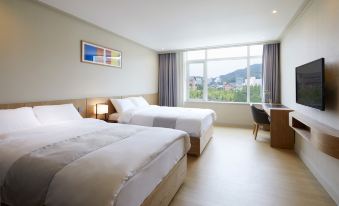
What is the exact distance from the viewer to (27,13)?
2.78m

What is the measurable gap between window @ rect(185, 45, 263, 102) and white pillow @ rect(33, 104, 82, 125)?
A: 4.32m

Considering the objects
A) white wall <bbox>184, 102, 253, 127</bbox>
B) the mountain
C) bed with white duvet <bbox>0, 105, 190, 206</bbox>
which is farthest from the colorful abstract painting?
the mountain

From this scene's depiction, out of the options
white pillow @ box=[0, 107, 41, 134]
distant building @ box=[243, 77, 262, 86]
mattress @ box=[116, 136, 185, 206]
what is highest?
distant building @ box=[243, 77, 262, 86]

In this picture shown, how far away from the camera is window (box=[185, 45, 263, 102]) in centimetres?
580

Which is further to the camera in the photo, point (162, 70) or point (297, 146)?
point (162, 70)

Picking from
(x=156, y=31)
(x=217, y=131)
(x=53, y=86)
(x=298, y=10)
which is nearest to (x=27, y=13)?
→ (x=53, y=86)

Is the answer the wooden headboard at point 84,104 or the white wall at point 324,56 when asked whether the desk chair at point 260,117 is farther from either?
the wooden headboard at point 84,104

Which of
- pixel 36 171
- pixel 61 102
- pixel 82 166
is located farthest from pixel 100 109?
pixel 82 166

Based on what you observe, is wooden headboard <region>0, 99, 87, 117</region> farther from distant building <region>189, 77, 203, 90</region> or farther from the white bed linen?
distant building <region>189, 77, 203, 90</region>

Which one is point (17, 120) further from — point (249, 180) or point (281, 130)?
point (281, 130)

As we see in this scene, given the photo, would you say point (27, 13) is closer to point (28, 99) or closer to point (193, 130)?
point (28, 99)

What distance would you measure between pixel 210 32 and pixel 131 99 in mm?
2498

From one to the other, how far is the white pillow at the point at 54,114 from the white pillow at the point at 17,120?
94mm

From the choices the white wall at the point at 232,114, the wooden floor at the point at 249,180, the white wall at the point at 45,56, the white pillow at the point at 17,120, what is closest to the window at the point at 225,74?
the white wall at the point at 232,114
